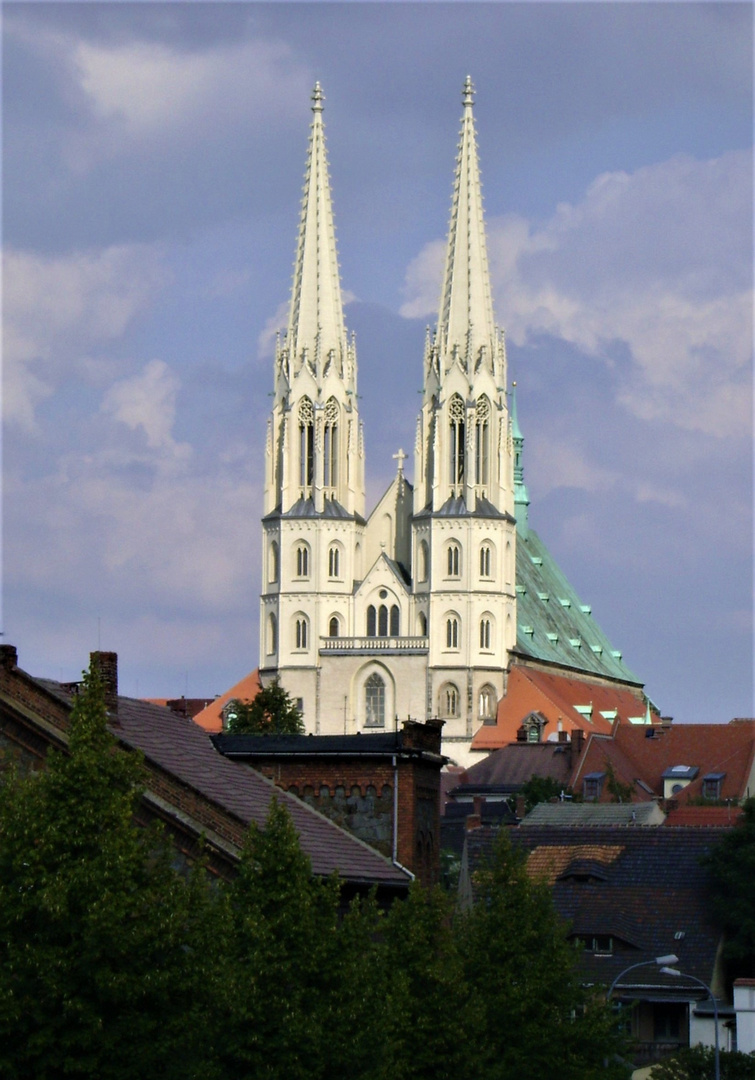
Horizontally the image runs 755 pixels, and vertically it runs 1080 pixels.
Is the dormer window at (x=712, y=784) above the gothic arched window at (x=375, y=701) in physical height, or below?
below

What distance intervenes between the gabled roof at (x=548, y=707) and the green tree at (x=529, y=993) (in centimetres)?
11996

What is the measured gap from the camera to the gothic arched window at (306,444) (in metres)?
172

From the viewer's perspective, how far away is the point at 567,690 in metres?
183

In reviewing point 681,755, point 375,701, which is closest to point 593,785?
point 681,755

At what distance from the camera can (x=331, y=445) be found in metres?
173

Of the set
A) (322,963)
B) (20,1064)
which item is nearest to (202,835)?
(322,963)

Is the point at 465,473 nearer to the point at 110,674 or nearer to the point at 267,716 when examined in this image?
the point at 267,716

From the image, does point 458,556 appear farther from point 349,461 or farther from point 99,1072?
point 99,1072

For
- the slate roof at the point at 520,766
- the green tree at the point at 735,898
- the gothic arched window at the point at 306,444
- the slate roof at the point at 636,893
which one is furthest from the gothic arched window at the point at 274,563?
the green tree at the point at 735,898

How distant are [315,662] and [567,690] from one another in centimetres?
1997

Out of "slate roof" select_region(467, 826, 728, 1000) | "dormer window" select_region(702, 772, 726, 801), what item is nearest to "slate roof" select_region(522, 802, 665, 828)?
"dormer window" select_region(702, 772, 726, 801)

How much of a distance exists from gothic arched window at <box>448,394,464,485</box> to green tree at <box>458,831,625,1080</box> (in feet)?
413

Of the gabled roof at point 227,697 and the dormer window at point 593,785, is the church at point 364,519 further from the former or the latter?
the dormer window at point 593,785

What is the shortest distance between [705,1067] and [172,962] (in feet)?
85.4
